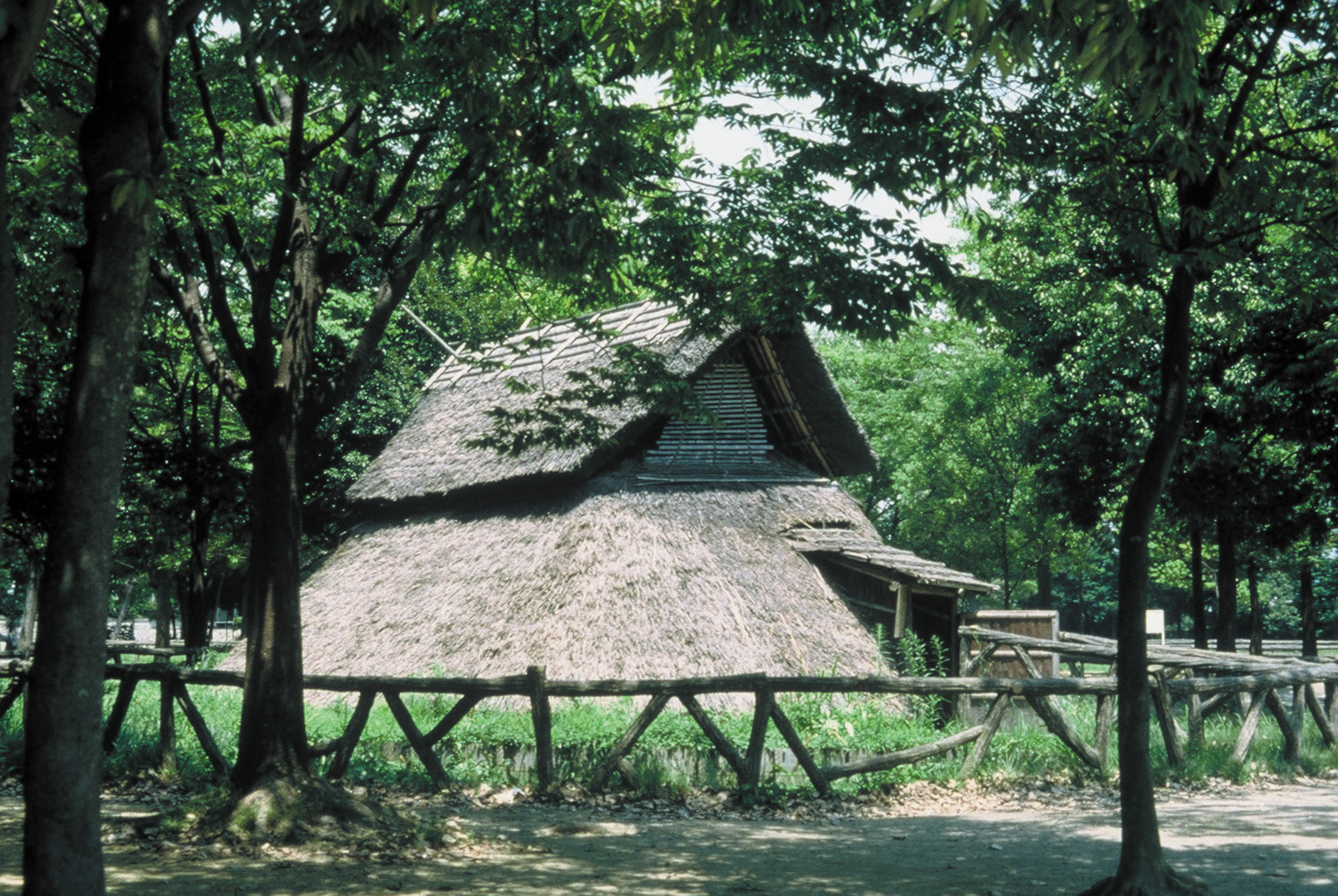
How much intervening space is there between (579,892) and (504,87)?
5.74m

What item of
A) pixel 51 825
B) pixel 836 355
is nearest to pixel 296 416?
pixel 51 825

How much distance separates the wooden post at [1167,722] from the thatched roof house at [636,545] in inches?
236

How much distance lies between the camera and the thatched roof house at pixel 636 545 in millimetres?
17266

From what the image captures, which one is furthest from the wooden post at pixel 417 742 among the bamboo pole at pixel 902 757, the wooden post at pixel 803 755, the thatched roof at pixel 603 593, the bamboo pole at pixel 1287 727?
the bamboo pole at pixel 1287 727

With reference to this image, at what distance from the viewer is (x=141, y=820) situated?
896 cm

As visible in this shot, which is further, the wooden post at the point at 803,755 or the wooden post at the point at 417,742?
the wooden post at the point at 417,742

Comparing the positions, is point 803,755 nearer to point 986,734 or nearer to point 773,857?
point 986,734

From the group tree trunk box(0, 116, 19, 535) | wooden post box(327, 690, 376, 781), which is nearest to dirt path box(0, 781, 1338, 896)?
wooden post box(327, 690, 376, 781)

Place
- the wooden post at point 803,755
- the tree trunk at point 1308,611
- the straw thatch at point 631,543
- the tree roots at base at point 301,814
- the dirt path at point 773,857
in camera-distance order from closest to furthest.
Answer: the dirt path at point 773,857
the tree roots at base at point 301,814
the wooden post at point 803,755
the straw thatch at point 631,543
the tree trunk at point 1308,611

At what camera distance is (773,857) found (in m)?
8.63

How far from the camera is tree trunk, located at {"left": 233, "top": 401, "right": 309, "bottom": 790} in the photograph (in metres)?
9.16

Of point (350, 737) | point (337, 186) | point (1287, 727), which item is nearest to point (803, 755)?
point (350, 737)

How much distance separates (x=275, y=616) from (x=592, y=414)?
994 centimetres

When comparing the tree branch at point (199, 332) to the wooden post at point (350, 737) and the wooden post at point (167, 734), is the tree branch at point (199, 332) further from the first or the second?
the wooden post at point (167, 734)
